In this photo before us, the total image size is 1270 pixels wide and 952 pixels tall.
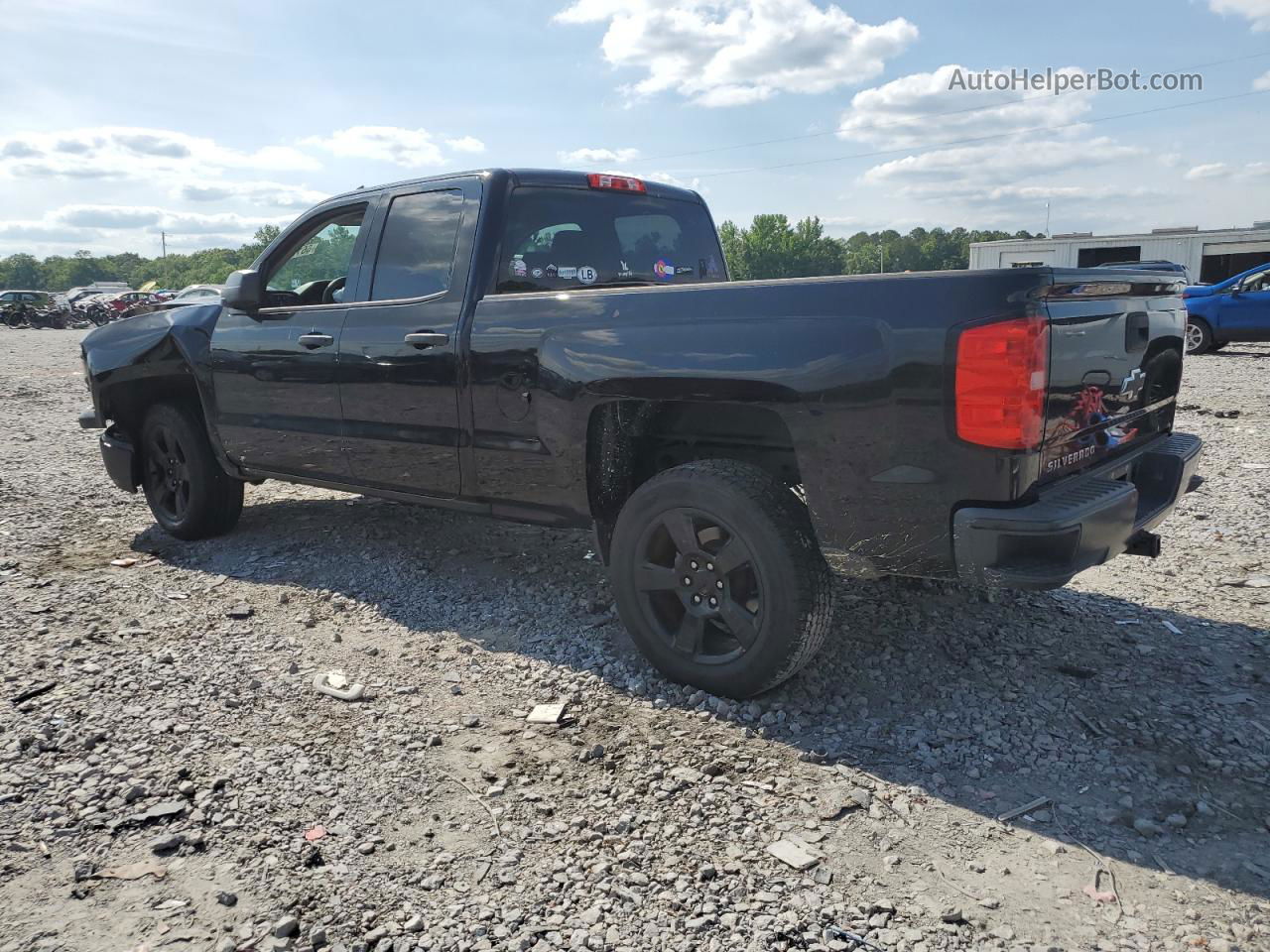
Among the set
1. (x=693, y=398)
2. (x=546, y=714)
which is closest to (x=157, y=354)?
(x=546, y=714)

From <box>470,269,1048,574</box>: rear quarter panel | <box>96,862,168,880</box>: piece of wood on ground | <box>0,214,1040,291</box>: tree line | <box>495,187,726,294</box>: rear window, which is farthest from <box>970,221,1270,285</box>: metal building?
<box>96,862,168,880</box>: piece of wood on ground

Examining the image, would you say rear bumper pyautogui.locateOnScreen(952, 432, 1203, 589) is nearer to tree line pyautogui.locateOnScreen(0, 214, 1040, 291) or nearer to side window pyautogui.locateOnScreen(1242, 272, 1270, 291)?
side window pyautogui.locateOnScreen(1242, 272, 1270, 291)

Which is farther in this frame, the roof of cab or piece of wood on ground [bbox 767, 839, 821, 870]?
the roof of cab

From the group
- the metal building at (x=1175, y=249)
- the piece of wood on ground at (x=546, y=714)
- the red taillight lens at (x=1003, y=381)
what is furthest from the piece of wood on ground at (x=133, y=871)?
the metal building at (x=1175, y=249)

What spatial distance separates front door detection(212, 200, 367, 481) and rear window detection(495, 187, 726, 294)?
0.97m

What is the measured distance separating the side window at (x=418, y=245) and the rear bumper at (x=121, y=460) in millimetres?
2473

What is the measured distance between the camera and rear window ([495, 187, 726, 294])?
430 cm

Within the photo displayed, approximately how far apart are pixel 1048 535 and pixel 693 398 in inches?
48.9

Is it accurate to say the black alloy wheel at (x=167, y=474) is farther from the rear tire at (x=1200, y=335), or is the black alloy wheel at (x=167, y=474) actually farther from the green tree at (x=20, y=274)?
the green tree at (x=20, y=274)

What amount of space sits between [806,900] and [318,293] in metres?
4.05

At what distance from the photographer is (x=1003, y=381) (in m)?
Result: 2.74

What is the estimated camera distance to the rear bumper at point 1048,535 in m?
2.79

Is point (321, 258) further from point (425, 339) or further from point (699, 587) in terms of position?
point (699, 587)

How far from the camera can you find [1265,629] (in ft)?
13.4
